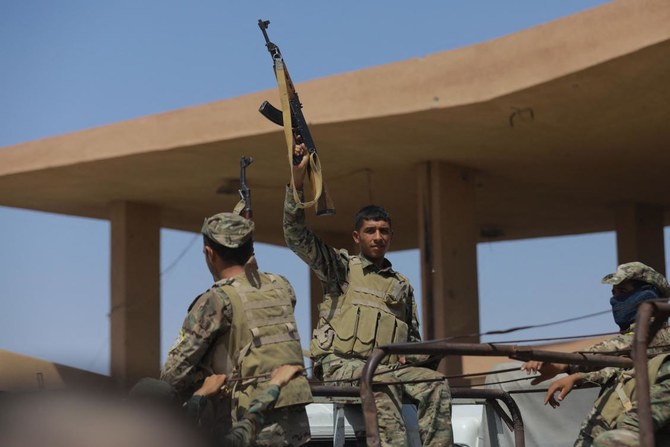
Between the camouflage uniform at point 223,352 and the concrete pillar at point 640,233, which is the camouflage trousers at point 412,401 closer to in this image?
the camouflage uniform at point 223,352

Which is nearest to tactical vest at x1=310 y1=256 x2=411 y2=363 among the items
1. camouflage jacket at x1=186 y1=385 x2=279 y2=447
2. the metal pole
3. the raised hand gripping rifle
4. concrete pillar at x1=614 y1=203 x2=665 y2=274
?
the raised hand gripping rifle

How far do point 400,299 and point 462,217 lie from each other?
6105 millimetres

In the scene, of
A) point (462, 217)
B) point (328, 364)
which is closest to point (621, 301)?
point (328, 364)

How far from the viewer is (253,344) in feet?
15.7

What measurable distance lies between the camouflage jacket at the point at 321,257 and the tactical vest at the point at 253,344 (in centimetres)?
104

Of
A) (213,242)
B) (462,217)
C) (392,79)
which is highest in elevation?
(392,79)

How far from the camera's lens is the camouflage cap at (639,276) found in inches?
215

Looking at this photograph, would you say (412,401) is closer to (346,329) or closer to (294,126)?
(346,329)

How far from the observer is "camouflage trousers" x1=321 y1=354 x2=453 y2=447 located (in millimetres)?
5469

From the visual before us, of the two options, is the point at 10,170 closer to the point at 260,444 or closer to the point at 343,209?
the point at 343,209

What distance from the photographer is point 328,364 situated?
19.3 feet

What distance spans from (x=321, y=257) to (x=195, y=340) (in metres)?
1.46

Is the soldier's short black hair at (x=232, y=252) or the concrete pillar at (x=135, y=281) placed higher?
the concrete pillar at (x=135, y=281)

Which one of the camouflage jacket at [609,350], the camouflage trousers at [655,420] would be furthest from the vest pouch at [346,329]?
the camouflage trousers at [655,420]
